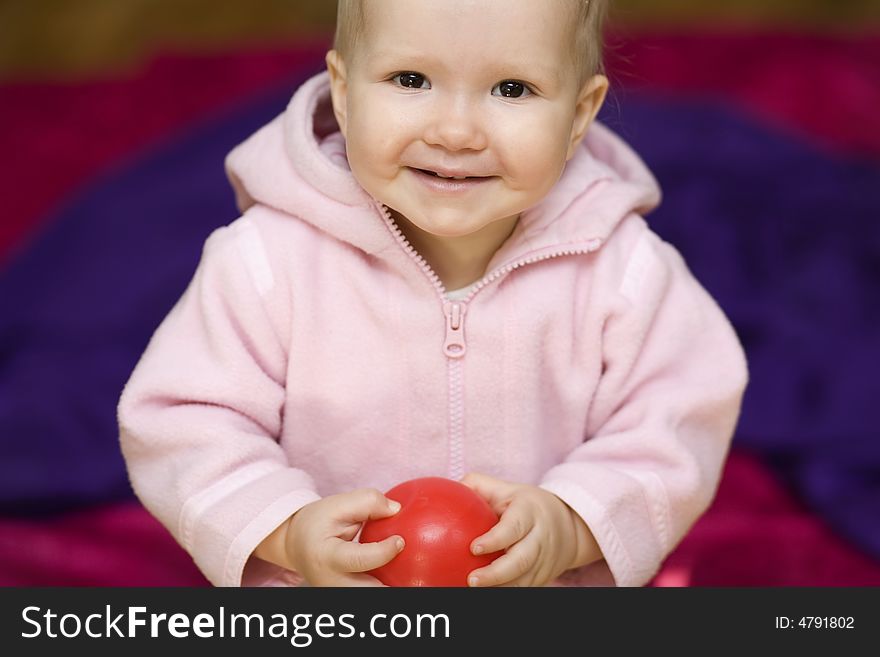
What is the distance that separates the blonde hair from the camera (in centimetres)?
98

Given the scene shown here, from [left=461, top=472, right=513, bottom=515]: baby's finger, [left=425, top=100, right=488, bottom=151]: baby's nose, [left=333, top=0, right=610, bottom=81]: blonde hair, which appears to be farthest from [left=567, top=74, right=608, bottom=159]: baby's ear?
[left=461, top=472, right=513, bottom=515]: baby's finger

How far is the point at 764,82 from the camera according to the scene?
2.46 m

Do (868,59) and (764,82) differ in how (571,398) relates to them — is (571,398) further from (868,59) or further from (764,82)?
(868,59)

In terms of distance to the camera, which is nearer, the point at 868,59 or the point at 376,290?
the point at 376,290

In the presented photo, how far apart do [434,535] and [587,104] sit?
38cm

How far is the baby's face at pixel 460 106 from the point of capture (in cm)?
94

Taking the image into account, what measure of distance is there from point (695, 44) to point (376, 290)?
170 centimetres

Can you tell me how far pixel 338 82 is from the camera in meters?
1.05

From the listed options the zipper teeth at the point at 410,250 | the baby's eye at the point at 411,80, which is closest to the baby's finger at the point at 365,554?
the zipper teeth at the point at 410,250

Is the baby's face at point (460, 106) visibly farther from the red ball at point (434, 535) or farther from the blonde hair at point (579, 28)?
the red ball at point (434, 535)

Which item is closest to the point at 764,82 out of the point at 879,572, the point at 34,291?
the point at 879,572

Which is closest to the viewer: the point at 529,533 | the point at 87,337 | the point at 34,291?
the point at 529,533

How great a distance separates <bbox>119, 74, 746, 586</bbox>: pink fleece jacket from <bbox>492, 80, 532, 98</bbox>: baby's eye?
159 millimetres

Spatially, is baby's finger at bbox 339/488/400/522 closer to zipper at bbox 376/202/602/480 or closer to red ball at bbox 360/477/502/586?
red ball at bbox 360/477/502/586
